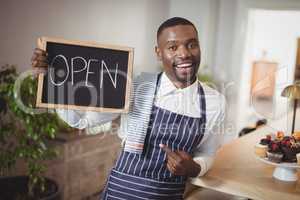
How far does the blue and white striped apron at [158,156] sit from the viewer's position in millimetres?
1187

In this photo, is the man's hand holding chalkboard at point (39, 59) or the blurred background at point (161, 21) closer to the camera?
the man's hand holding chalkboard at point (39, 59)

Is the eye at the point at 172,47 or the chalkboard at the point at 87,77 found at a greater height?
the eye at the point at 172,47

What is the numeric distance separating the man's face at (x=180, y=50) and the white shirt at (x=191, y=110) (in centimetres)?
7

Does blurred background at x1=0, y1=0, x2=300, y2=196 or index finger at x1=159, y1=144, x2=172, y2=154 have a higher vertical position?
blurred background at x1=0, y1=0, x2=300, y2=196

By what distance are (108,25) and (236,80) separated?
1.60 metres

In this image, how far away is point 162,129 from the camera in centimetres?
119

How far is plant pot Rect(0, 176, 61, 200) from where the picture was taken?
6.58ft

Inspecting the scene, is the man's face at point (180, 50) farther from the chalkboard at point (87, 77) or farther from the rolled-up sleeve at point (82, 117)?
the rolled-up sleeve at point (82, 117)

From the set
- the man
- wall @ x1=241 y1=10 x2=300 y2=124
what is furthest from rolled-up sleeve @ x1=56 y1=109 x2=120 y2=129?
wall @ x1=241 y1=10 x2=300 y2=124

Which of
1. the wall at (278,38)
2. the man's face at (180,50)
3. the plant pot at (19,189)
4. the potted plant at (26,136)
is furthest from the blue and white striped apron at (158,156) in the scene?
Answer: the wall at (278,38)

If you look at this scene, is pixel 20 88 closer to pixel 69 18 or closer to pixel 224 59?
pixel 69 18

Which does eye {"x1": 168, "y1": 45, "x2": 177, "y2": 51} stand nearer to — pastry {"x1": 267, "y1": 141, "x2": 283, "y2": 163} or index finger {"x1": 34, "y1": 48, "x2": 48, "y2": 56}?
index finger {"x1": 34, "y1": 48, "x2": 48, "y2": 56}

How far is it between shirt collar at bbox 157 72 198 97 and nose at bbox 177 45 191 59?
0.13 metres

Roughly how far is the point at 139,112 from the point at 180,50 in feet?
0.81
